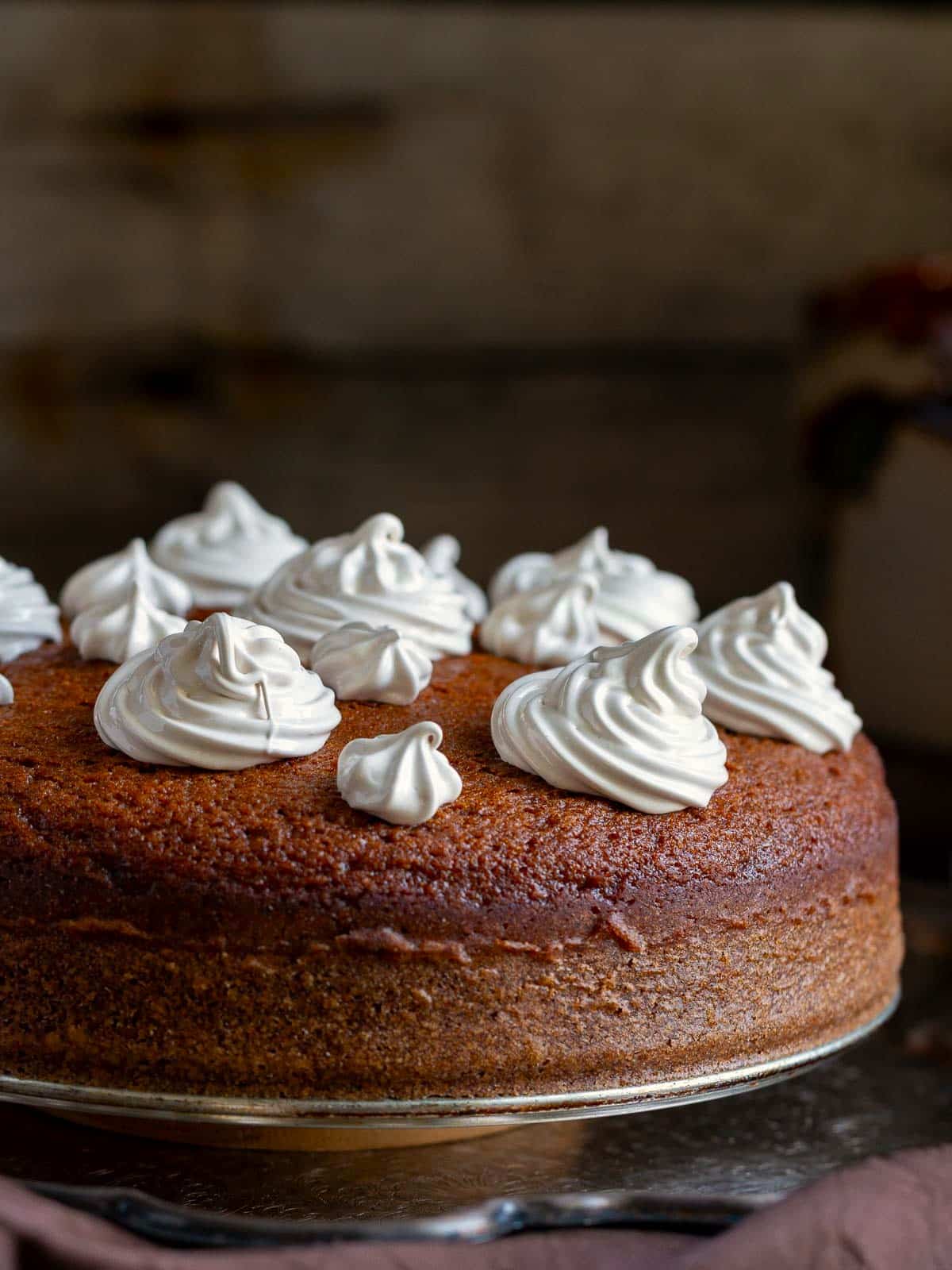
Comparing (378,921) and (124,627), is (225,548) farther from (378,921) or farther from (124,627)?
(378,921)

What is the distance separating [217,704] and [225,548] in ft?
2.10

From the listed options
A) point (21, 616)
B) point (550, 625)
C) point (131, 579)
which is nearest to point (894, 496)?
point (550, 625)

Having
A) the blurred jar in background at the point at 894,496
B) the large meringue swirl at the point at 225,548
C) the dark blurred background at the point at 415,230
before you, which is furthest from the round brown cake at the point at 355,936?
the dark blurred background at the point at 415,230

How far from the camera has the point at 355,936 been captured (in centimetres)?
135

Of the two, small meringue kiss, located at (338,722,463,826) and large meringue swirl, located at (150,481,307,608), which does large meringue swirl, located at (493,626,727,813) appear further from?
large meringue swirl, located at (150,481,307,608)

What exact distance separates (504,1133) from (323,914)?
1.21 ft

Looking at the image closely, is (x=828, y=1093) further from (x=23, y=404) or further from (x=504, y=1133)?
(x=23, y=404)

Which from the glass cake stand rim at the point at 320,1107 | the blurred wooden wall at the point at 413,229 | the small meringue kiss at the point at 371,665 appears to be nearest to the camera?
the glass cake stand rim at the point at 320,1107

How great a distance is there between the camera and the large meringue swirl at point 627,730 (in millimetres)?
1446

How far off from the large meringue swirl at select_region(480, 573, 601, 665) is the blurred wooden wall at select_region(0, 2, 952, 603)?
2.60 meters

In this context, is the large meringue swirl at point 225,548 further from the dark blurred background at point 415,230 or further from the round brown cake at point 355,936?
the dark blurred background at point 415,230

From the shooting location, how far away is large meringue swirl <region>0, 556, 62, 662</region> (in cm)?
180

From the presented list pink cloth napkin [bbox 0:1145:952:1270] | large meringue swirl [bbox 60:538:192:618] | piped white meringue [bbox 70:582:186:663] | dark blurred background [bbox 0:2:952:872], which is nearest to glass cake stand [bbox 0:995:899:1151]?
pink cloth napkin [bbox 0:1145:952:1270]

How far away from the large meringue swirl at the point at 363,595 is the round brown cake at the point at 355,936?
297 millimetres
